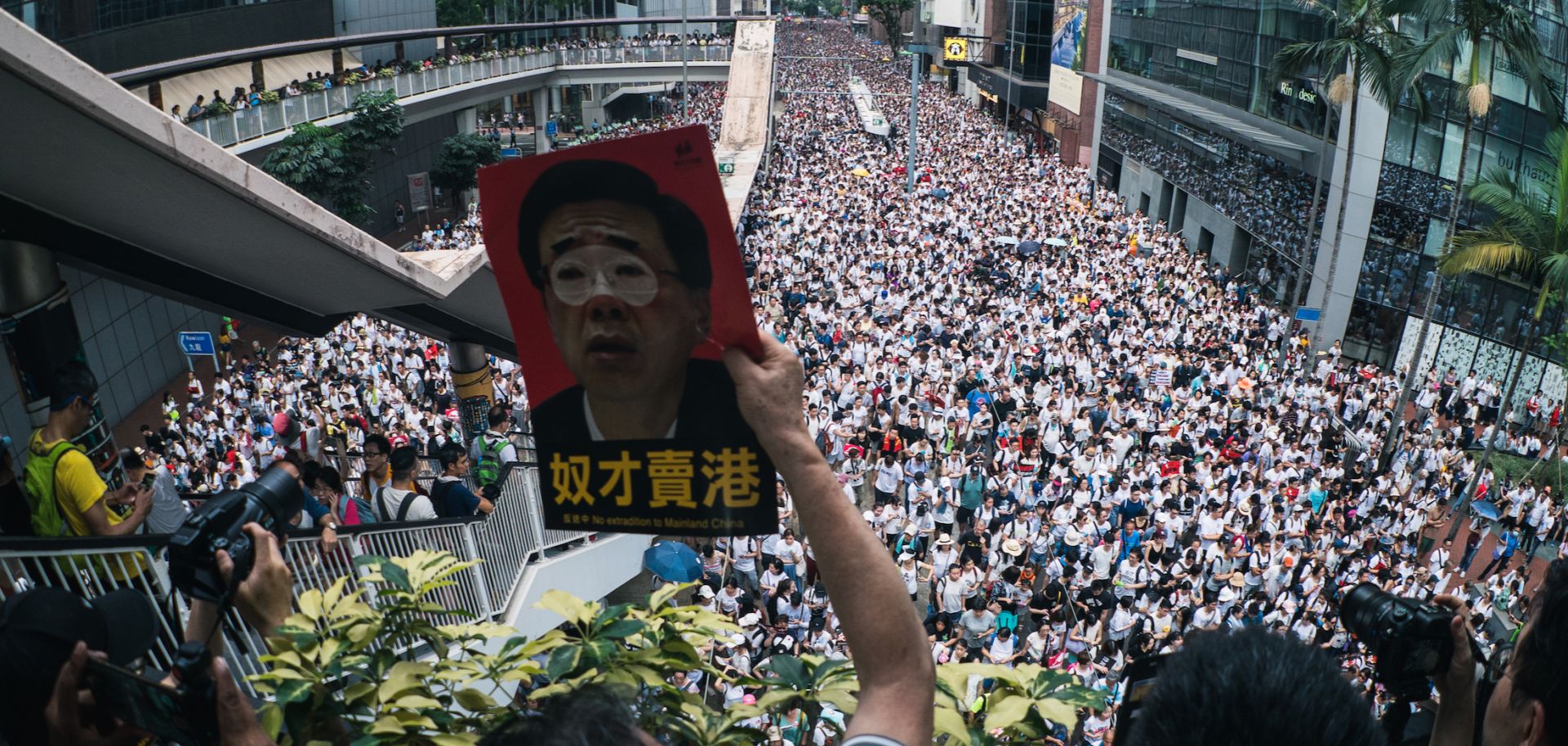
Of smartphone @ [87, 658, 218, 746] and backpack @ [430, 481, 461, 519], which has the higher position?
smartphone @ [87, 658, 218, 746]

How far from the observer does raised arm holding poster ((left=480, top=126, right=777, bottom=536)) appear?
2.58m

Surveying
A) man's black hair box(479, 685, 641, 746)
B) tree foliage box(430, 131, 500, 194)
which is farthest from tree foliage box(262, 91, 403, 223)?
man's black hair box(479, 685, 641, 746)

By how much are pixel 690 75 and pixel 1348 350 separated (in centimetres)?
3214

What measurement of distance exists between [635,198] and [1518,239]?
57.0 ft

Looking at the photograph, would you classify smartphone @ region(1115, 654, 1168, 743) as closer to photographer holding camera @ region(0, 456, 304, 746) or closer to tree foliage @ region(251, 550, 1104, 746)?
tree foliage @ region(251, 550, 1104, 746)

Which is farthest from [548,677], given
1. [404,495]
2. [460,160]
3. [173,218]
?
A: [460,160]

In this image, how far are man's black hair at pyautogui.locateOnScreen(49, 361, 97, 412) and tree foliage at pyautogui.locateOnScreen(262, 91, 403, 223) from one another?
19.3m

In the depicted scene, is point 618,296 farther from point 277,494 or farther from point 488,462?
point 488,462

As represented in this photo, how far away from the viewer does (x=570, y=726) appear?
1.59m

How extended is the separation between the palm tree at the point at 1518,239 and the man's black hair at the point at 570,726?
1715 cm

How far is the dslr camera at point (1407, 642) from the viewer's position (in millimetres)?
2693

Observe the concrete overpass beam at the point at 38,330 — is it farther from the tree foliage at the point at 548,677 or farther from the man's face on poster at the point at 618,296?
the man's face on poster at the point at 618,296

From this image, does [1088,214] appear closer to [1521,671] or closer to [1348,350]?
[1348,350]

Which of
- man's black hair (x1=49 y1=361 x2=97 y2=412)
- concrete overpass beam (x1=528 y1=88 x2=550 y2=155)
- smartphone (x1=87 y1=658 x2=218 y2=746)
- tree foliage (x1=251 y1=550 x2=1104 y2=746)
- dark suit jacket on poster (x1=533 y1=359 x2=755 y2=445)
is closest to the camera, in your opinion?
smartphone (x1=87 y1=658 x2=218 y2=746)
